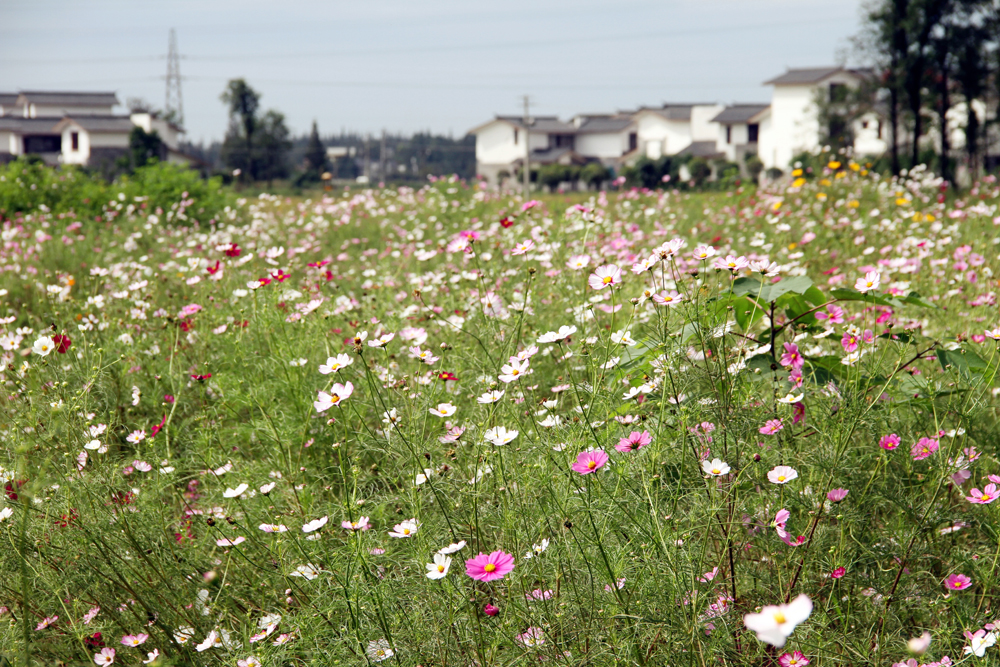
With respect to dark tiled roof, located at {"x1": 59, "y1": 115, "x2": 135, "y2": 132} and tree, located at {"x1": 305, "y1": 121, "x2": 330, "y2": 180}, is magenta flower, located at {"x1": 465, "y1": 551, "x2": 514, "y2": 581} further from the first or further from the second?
tree, located at {"x1": 305, "y1": 121, "x2": 330, "y2": 180}

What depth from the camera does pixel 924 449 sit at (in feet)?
5.40

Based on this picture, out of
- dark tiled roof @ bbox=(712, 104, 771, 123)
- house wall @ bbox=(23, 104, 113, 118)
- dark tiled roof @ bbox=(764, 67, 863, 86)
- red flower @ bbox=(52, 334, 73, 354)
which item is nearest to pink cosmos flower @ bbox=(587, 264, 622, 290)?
red flower @ bbox=(52, 334, 73, 354)

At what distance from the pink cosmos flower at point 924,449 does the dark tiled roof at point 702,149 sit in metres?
43.4

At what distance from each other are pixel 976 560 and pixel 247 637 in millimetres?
1460

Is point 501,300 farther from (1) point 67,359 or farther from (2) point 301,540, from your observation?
(1) point 67,359

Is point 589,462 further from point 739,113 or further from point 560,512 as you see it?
point 739,113

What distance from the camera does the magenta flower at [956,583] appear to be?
1.42 metres

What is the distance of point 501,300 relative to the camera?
2.75 m

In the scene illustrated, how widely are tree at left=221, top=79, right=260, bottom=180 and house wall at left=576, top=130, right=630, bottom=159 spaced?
71.2ft

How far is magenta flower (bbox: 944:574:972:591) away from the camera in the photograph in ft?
4.65

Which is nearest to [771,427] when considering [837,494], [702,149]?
[837,494]

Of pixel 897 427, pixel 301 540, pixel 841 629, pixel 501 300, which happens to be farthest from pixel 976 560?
pixel 501 300

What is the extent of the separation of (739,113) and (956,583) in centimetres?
4444

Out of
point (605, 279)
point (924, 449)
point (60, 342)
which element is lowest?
point (924, 449)
